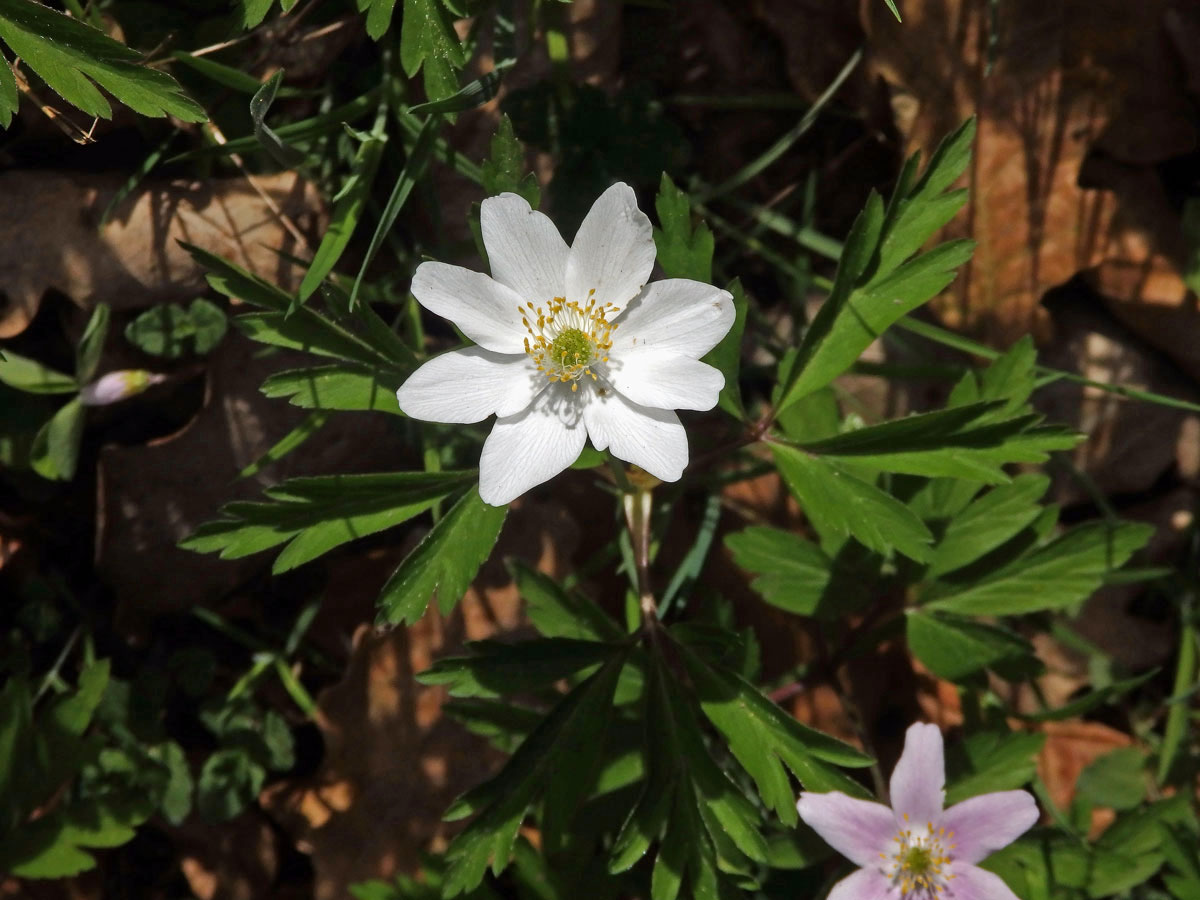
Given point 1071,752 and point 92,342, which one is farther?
point 1071,752

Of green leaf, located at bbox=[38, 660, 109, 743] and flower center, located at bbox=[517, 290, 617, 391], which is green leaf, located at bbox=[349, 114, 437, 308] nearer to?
flower center, located at bbox=[517, 290, 617, 391]

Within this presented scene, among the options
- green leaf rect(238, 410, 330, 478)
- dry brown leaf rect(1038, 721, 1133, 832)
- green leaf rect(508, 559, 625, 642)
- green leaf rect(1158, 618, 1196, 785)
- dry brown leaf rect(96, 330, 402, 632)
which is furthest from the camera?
dry brown leaf rect(1038, 721, 1133, 832)

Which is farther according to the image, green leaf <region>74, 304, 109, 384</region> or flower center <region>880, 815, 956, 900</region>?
green leaf <region>74, 304, 109, 384</region>

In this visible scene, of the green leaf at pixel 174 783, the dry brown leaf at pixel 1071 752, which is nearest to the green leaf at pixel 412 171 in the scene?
the green leaf at pixel 174 783

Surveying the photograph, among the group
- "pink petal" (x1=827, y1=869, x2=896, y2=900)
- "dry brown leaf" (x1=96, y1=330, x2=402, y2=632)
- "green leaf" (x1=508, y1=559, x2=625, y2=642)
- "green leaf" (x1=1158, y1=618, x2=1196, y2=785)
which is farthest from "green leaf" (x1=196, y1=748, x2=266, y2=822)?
"green leaf" (x1=1158, y1=618, x2=1196, y2=785)

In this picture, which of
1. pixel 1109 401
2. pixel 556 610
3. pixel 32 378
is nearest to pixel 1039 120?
pixel 1109 401

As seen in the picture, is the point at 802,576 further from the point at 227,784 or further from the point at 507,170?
the point at 227,784
